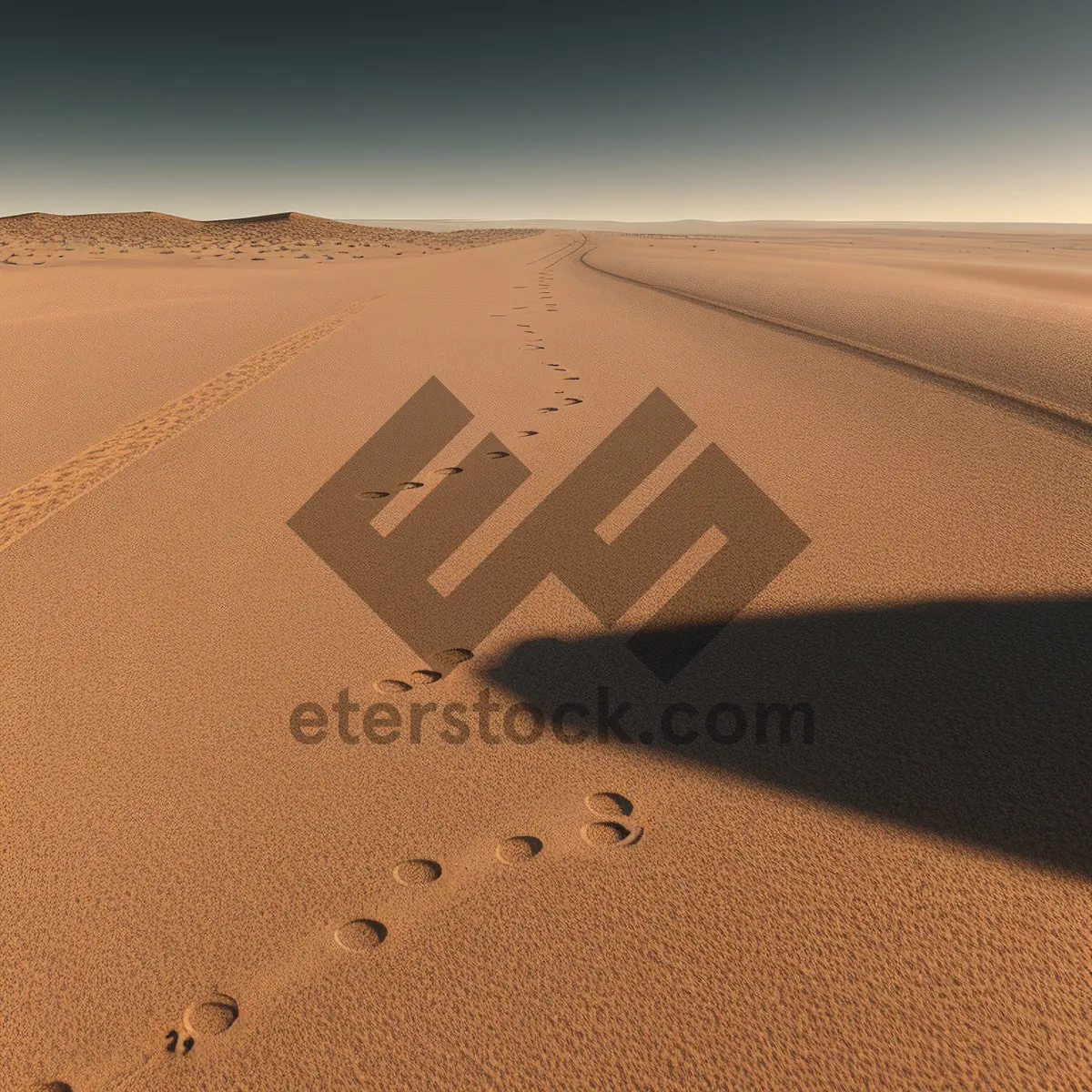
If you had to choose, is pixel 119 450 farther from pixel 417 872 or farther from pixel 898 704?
pixel 898 704

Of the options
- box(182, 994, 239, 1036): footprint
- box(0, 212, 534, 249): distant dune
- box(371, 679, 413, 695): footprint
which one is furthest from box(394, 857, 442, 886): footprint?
box(0, 212, 534, 249): distant dune

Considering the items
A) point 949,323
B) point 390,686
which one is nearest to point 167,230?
point 949,323

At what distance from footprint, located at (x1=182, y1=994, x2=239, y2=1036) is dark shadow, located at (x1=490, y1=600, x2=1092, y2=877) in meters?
1.06

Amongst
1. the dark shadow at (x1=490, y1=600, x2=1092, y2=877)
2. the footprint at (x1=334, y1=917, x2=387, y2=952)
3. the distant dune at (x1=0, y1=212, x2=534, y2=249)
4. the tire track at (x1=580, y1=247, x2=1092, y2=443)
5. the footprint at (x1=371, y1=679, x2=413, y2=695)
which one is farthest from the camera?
the distant dune at (x1=0, y1=212, x2=534, y2=249)

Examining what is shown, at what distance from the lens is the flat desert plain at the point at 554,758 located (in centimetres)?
140

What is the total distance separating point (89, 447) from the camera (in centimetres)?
512

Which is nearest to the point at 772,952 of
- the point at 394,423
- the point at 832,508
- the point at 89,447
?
the point at 832,508

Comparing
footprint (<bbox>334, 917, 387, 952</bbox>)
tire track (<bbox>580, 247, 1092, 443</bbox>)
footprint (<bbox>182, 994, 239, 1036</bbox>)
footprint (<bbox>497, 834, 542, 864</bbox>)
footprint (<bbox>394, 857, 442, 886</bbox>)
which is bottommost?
footprint (<bbox>182, 994, 239, 1036</bbox>)

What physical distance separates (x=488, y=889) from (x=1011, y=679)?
164 cm

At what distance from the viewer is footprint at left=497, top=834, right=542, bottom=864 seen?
1.75 meters

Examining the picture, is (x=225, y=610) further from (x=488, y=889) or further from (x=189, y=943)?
(x=488, y=889)

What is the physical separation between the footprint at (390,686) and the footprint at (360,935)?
87 centimetres

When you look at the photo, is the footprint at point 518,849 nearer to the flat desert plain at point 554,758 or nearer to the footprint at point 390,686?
the flat desert plain at point 554,758

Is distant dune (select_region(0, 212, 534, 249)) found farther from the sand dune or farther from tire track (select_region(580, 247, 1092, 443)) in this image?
tire track (select_region(580, 247, 1092, 443))
